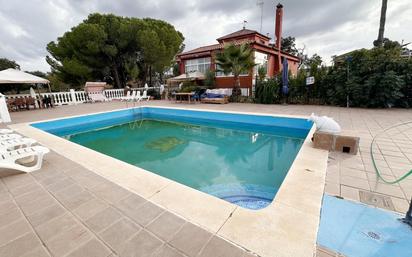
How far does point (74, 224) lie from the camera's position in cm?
170

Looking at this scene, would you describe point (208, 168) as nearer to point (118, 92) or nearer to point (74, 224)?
point (74, 224)

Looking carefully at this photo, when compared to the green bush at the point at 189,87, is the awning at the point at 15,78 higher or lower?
higher

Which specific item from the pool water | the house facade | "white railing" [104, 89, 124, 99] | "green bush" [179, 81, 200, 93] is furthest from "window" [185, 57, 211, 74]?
the pool water

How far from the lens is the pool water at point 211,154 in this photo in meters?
3.30

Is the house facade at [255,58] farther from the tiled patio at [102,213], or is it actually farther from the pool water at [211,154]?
the tiled patio at [102,213]

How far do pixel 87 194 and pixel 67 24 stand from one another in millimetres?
16661

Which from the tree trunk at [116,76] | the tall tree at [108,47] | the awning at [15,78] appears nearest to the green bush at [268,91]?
the tall tree at [108,47]

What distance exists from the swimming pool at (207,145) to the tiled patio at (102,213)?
131 centimetres

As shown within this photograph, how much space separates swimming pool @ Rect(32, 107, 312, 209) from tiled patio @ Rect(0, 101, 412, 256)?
4.29 ft

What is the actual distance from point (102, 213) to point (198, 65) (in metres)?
14.5

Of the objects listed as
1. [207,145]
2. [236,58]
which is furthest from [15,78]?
[236,58]

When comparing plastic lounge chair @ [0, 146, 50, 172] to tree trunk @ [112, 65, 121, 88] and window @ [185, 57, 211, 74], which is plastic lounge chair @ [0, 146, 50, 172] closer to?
window @ [185, 57, 211, 74]

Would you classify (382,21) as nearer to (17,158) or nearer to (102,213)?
(102,213)

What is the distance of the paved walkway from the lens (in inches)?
55.6
